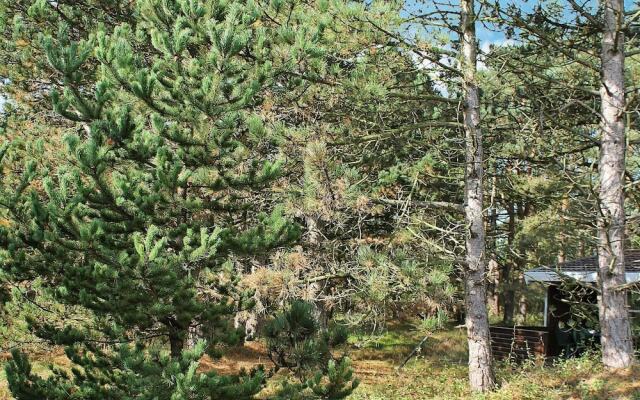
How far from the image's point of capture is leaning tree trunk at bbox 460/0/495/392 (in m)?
8.59

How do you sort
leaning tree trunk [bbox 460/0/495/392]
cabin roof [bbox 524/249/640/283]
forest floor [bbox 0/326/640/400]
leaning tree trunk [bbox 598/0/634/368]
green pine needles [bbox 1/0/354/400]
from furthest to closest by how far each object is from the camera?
cabin roof [bbox 524/249/640/283] < leaning tree trunk [bbox 460/0/495/392] < forest floor [bbox 0/326/640/400] < leaning tree trunk [bbox 598/0/634/368] < green pine needles [bbox 1/0/354/400]

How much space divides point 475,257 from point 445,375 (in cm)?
472

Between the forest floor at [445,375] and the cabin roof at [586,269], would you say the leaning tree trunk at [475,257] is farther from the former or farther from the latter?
the cabin roof at [586,269]

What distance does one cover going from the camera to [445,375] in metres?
12.3

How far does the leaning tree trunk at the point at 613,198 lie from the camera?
272 inches

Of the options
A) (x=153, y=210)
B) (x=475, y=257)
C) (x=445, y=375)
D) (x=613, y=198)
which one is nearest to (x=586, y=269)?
(x=445, y=375)

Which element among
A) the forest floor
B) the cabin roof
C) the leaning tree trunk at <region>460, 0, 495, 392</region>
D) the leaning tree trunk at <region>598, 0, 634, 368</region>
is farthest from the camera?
the cabin roof

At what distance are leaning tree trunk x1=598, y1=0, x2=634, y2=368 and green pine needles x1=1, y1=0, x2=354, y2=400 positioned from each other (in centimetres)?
366

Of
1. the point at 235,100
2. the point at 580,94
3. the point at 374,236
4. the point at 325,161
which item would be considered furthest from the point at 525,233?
the point at 235,100

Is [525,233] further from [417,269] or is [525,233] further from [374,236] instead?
[417,269]

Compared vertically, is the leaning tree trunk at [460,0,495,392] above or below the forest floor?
above

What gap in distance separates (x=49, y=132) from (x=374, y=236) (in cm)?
696

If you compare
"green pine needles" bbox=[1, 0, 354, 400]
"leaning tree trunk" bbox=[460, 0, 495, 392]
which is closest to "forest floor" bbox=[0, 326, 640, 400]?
"leaning tree trunk" bbox=[460, 0, 495, 392]

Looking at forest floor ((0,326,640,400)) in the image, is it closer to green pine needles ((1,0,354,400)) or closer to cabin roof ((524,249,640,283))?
cabin roof ((524,249,640,283))
